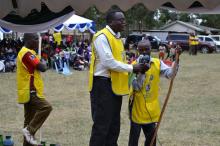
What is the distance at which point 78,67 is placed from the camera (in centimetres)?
2009

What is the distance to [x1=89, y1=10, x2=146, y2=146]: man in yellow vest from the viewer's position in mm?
4867

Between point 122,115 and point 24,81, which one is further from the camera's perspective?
point 122,115

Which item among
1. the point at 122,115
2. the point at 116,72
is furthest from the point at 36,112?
the point at 122,115

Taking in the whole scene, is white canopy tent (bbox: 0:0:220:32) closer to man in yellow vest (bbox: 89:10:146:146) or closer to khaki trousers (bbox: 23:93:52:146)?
man in yellow vest (bbox: 89:10:146:146)

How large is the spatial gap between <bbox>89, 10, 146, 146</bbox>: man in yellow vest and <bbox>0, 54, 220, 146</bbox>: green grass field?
2.19m

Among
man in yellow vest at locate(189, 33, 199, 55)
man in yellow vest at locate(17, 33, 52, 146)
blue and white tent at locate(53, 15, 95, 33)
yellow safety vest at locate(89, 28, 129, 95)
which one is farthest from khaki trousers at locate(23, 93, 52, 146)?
man in yellow vest at locate(189, 33, 199, 55)

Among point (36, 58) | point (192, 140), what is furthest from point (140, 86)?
point (192, 140)

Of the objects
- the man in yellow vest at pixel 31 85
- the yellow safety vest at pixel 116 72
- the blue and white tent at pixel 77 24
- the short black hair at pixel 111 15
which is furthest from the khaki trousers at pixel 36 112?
the blue and white tent at pixel 77 24

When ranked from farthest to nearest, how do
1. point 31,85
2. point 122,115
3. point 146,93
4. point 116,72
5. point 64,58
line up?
point 64,58 → point 122,115 → point 31,85 → point 146,93 → point 116,72

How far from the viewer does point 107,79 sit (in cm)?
493

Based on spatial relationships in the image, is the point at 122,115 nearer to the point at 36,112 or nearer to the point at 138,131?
the point at 36,112

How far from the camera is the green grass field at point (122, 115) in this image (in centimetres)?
748

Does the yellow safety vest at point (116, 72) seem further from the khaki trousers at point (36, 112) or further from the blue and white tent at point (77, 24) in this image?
the blue and white tent at point (77, 24)

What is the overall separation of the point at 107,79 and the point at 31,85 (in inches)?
71.2
